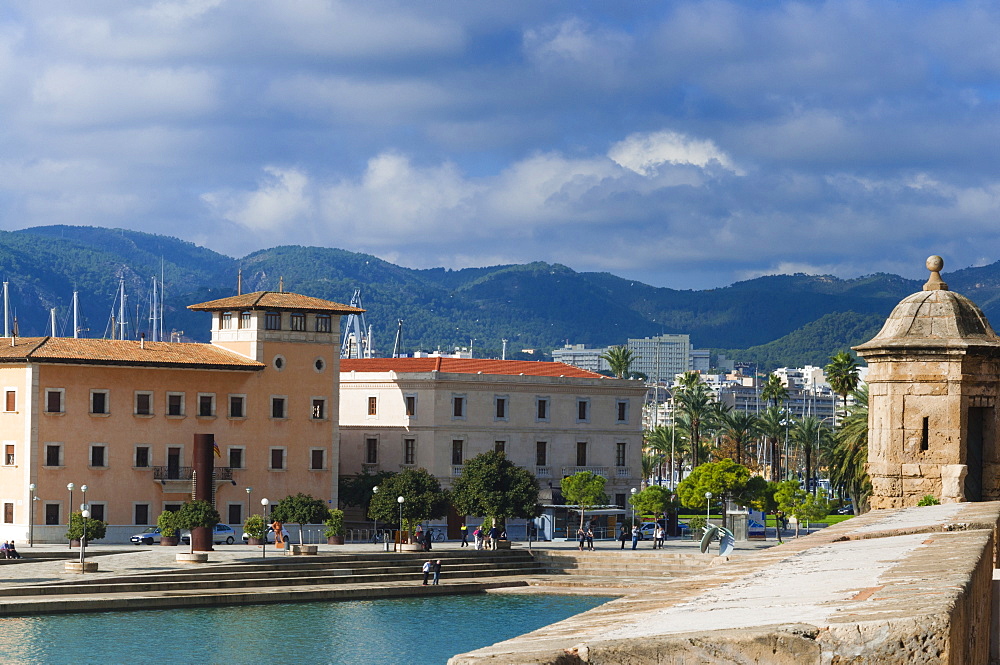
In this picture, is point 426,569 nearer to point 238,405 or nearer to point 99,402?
point 238,405

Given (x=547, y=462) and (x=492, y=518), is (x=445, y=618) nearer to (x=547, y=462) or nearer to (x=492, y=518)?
(x=492, y=518)

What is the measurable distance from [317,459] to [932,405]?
50.4 m

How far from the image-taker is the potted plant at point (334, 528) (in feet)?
198

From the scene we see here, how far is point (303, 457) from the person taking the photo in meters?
66.2

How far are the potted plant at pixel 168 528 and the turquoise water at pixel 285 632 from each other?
9260mm

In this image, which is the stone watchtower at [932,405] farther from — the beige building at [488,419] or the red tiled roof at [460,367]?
the red tiled roof at [460,367]

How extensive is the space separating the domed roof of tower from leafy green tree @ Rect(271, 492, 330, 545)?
4188cm

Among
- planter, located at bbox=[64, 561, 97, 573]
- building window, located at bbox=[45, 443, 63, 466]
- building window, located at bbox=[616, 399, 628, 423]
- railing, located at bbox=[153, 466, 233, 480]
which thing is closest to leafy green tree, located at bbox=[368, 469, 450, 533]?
railing, located at bbox=[153, 466, 233, 480]

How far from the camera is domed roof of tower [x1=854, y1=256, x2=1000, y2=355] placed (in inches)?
736

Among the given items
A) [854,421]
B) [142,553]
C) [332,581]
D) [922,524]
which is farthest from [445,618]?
[922,524]

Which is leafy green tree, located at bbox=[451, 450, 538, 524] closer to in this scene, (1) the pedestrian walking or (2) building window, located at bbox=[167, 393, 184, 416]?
(1) the pedestrian walking

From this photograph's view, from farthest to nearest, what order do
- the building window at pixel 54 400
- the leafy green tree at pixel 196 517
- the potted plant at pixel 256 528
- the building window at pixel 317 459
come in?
the building window at pixel 317 459 < the building window at pixel 54 400 < the potted plant at pixel 256 528 < the leafy green tree at pixel 196 517

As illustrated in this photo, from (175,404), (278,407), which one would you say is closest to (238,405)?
(278,407)

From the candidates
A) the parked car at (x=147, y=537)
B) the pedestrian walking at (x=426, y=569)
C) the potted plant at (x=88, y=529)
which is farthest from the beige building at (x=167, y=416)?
the pedestrian walking at (x=426, y=569)
